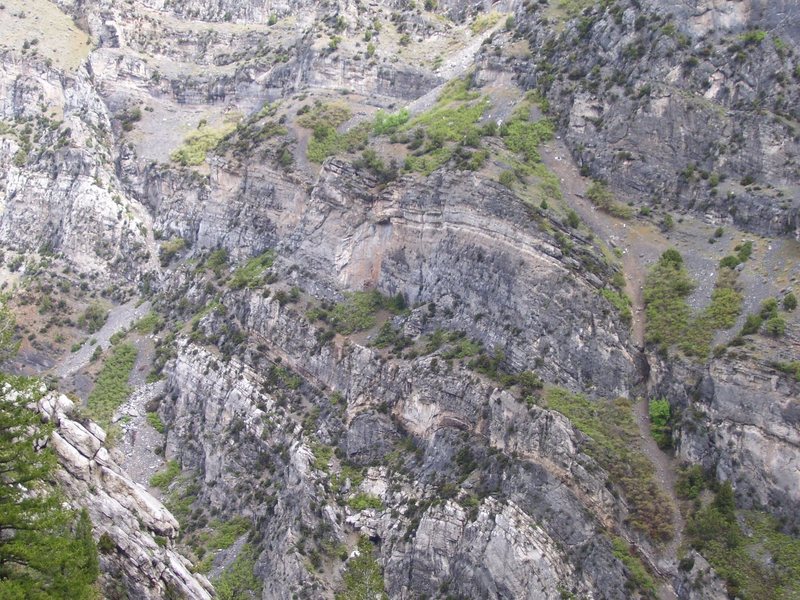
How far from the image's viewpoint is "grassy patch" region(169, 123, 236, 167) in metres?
126

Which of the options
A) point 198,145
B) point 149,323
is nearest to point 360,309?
point 149,323

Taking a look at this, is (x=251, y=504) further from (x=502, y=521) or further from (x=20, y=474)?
(x=20, y=474)

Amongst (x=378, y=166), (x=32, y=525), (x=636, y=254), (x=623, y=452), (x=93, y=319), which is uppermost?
(x=32, y=525)

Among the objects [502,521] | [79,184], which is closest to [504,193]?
[502,521]

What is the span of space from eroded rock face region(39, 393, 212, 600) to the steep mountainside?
18cm

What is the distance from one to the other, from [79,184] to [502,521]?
84.3m

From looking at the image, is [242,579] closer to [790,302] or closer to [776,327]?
[776,327]

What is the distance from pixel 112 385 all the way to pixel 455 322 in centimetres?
4139

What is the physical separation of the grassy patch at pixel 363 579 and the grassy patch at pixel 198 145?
2928 inches

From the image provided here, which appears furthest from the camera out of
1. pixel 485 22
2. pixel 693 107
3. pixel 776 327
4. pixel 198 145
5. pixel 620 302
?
pixel 485 22

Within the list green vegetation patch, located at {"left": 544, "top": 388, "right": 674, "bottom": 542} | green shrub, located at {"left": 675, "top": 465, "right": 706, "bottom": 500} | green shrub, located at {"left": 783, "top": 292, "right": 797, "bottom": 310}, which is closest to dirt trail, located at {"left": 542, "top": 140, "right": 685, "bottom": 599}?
green shrub, located at {"left": 675, "top": 465, "right": 706, "bottom": 500}

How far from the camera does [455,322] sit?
77.3 m

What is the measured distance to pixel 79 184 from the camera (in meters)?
121

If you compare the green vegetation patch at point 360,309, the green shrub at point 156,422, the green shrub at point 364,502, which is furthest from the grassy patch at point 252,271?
the green shrub at point 364,502
